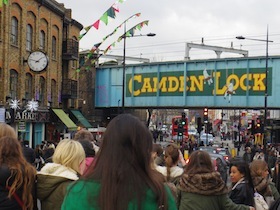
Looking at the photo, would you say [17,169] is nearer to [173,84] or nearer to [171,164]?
[171,164]

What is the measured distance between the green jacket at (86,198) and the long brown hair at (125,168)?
0.10 feet

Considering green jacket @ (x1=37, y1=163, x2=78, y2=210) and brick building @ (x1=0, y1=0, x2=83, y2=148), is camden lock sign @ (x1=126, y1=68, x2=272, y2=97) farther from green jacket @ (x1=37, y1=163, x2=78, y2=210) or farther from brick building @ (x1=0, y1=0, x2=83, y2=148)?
green jacket @ (x1=37, y1=163, x2=78, y2=210)

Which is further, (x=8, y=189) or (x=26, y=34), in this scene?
(x=26, y=34)

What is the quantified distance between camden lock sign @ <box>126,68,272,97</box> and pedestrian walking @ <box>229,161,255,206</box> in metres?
28.3

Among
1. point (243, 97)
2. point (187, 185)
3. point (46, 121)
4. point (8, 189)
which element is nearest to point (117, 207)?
point (8, 189)

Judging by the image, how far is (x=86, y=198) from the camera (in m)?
2.73

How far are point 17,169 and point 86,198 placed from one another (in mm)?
1987

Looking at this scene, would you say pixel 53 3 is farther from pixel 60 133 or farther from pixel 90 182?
pixel 90 182

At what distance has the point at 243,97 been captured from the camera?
113ft

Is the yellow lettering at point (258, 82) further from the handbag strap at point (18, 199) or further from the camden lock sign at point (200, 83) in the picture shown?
the handbag strap at point (18, 199)

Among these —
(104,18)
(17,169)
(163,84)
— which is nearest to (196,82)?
(163,84)

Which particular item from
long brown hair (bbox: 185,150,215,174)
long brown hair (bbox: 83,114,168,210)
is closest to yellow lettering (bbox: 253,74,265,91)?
long brown hair (bbox: 185,150,215,174)

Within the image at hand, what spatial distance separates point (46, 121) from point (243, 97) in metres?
14.0

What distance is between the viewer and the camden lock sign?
34.0 meters
